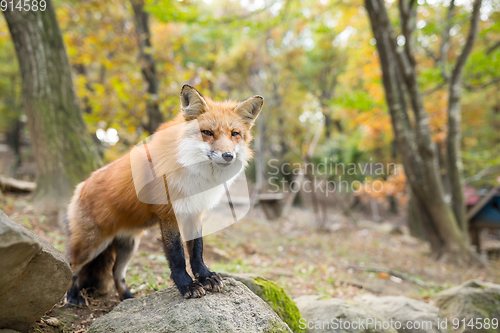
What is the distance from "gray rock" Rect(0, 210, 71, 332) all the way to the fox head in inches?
49.4

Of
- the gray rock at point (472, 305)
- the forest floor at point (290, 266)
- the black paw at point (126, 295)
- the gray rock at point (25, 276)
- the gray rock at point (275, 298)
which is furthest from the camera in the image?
the gray rock at point (472, 305)

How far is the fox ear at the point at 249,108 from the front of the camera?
268 centimetres

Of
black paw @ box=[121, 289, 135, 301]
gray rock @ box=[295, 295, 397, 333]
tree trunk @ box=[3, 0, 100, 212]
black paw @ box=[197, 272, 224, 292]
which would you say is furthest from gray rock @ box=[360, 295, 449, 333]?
tree trunk @ box=[3, 0, 100, 212]

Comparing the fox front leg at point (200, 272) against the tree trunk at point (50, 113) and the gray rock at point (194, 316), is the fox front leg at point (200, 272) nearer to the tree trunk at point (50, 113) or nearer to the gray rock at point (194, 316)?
the gray rock at point (194, 316)

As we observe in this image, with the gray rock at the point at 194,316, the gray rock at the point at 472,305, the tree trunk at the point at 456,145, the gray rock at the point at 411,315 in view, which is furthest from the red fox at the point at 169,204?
the tree trunk at the point at 456,145

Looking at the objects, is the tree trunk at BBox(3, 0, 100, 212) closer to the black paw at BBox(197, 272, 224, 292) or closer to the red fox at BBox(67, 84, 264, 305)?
the red fox at BBox(67, 84, 264, 305)

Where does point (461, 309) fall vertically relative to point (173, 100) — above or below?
below

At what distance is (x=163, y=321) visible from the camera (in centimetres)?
206

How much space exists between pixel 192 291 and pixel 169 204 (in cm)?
72

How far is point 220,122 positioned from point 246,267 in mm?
3023

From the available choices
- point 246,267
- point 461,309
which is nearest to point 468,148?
point 461,309

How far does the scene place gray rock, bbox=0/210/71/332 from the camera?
62.2 inches

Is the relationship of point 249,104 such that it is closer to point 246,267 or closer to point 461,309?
point 246,267

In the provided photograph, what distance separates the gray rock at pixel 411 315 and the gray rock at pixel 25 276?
332cm
